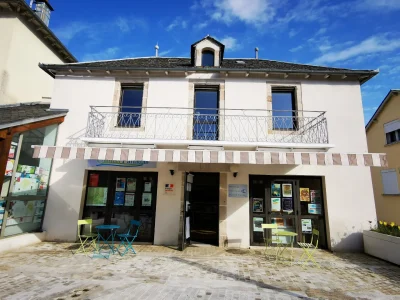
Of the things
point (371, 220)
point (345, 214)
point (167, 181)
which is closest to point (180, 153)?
point (167, 181)

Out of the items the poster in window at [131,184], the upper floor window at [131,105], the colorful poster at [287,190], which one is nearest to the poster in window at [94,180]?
the poster in window at [131,184]

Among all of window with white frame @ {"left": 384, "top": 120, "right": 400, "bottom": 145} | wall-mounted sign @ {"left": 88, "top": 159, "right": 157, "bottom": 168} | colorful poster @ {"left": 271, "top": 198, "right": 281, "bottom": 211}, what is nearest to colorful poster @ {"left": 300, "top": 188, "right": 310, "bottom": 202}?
colorful poster @ {"left": 271, "top": 198, "right": 281, "bottom": 211}

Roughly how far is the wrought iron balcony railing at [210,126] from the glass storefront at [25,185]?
2007mm

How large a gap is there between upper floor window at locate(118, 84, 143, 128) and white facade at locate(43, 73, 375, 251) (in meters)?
0.49

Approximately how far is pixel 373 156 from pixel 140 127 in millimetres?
8619

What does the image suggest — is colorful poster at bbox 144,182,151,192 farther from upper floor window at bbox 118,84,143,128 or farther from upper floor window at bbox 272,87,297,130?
upper floor window at bbox 272,87,297,130

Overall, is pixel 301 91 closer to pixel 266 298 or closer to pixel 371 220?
pixel 371 220

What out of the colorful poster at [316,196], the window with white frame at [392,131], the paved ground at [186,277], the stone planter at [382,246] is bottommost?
the paved ground at [186,277]

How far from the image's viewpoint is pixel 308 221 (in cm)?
913

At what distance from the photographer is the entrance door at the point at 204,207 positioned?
32.8 ft

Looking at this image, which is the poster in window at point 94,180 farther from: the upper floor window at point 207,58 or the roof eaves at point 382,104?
the roof eaves at point 382,104

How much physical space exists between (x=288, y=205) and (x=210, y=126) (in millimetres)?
4731


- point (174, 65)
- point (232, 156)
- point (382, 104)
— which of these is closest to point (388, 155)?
point (382, 104)

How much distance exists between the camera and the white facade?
347 inches
